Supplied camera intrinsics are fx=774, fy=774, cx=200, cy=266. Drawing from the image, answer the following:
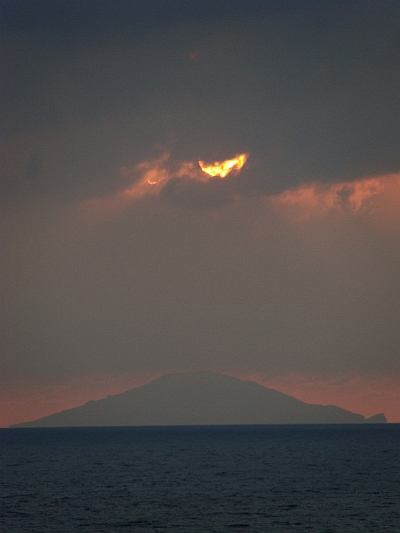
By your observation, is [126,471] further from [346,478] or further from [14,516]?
[14,516]

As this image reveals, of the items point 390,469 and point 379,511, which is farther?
point 390,469

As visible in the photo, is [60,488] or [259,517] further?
[60,488]

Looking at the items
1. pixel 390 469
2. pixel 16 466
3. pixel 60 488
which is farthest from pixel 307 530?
pixel 16 466

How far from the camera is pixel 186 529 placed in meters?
68.9

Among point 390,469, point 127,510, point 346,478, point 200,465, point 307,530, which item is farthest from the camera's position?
point 200,465

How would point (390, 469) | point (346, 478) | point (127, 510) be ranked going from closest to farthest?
point (127, 510), point (346, 478), point (390, 469)

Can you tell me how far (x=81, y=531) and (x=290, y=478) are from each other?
50.1 metres

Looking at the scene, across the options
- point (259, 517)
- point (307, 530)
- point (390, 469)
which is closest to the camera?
point (307, 530)

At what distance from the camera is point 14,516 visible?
76.4 metres

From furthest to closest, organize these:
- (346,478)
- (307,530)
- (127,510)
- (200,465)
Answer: (200,465) → (346,478) → (127,510) → (307,530)

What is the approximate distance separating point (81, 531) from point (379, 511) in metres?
30.7

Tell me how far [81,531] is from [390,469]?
72811mm

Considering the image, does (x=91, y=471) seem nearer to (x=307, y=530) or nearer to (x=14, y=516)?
(x=14, y=516)

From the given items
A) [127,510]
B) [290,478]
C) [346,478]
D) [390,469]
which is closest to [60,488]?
[127,510]
